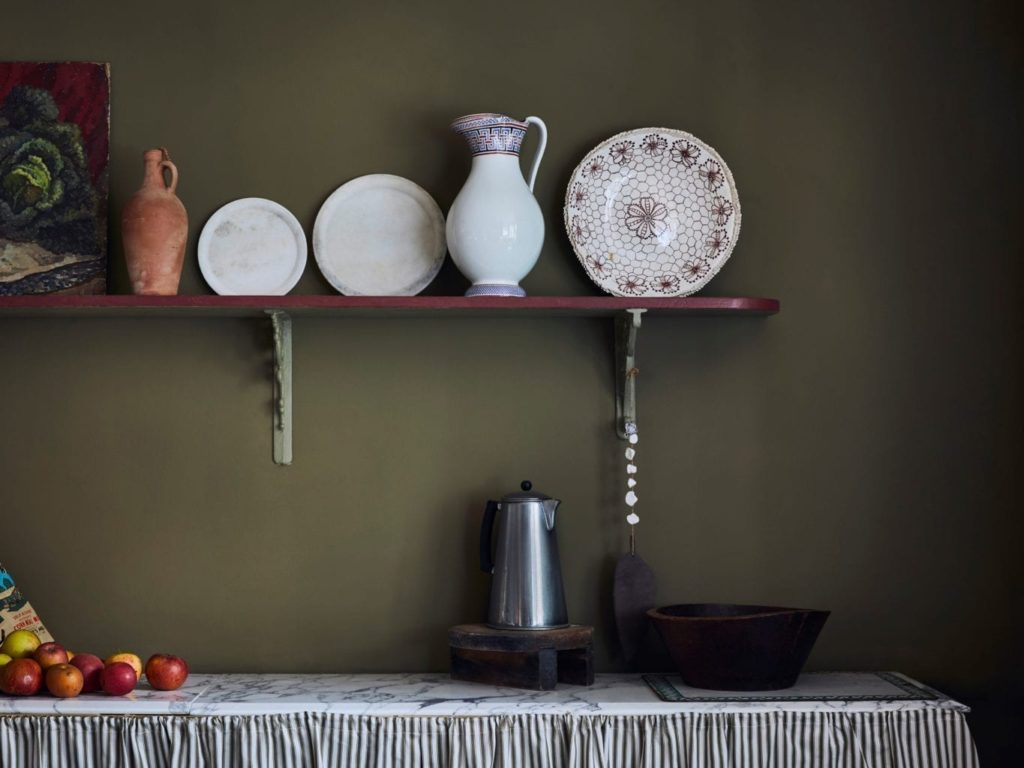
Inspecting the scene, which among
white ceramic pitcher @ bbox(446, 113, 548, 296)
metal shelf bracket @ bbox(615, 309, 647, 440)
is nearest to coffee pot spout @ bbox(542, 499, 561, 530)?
metal shelf bracket @ bbox(615, 309, 647, 440)

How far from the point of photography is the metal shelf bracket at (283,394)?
242 centimetres

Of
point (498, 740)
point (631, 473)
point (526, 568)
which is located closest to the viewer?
point (498, 740)

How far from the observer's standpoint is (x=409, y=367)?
98.0 inches

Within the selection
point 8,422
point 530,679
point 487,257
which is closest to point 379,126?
point 487,257

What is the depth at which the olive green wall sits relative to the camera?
2.45 meters

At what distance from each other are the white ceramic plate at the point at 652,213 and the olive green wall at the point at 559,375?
0.08 m

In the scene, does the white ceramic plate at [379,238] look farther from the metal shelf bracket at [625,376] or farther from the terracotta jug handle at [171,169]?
the metal shelf bracket at [625,376]

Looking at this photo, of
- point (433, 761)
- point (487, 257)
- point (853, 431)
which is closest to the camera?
point (433, 761)

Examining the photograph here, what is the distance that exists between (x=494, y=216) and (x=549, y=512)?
0.62m

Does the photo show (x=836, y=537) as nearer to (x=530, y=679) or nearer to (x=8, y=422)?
(x=530, y=679)

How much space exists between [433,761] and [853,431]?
1148 millimetres

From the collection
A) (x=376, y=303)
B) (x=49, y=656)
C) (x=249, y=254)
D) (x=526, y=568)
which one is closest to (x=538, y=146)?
(x=376, y=303)

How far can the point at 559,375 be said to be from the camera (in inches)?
97.8

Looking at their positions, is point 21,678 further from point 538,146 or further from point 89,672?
point 538,146
